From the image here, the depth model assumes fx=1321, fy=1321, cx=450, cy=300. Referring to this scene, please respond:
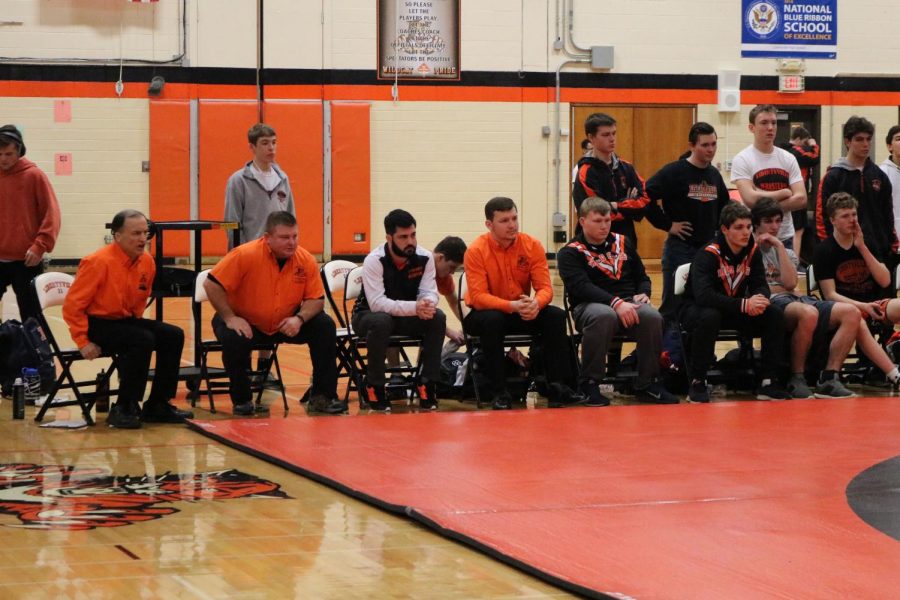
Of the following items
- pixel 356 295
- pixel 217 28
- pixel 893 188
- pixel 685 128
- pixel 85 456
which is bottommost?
pixel 85 456

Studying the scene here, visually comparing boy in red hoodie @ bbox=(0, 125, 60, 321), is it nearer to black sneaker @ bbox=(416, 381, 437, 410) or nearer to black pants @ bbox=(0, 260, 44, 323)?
black pants @ bbox=(0, 260, 44, 323)

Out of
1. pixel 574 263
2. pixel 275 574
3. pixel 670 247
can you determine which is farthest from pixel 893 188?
pixel 275 574

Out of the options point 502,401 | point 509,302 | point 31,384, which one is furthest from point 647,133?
point 31,384

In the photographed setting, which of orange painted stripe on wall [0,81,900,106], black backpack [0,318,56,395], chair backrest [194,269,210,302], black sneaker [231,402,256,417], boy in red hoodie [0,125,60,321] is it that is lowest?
black sneaker [231,402,256,417]

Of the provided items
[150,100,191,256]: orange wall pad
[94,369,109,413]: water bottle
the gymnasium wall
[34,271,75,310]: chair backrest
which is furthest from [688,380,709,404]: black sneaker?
[150,100,191,256]: orange wall pad

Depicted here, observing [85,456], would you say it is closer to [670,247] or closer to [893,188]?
[670,247]

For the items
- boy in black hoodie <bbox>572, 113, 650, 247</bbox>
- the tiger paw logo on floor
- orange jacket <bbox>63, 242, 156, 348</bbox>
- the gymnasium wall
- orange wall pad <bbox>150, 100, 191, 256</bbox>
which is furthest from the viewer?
orange wall pad <bbox>150, 100, 191, 256</bbox>

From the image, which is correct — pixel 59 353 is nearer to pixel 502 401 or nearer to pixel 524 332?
pixel 502 401

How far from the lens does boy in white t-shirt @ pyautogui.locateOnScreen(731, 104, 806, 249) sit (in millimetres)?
7668

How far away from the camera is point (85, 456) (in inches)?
206

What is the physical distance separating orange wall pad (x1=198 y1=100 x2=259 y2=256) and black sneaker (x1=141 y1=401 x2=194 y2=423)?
8.93 meters

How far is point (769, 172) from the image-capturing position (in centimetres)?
778

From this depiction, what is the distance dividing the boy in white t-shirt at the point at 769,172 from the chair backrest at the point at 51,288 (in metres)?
3.79

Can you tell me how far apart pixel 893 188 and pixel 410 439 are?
13.6 ft
